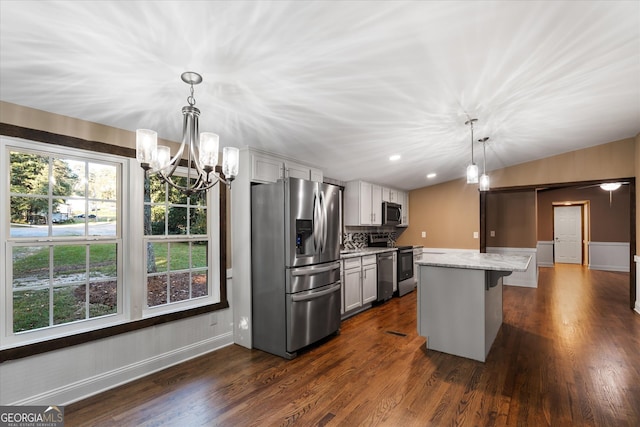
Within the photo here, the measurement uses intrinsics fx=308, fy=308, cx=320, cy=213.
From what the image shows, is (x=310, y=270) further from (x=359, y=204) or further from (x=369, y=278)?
(x=359, y=204)

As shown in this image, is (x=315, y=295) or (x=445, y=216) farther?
(x=445, y=216)

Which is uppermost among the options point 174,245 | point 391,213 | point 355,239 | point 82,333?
point 391,213

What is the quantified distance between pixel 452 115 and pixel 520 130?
130cm

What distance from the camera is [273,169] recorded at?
3.45 meters

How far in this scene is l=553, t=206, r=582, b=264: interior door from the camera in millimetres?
9453

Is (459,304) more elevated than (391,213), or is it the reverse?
(391,213)

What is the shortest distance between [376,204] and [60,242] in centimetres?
449

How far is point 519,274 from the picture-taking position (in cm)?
624

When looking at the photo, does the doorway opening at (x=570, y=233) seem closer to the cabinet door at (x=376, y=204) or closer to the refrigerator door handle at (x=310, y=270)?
the cabinet door at (x=376, y=204)

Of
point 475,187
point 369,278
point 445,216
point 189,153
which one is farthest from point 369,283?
point 189,153

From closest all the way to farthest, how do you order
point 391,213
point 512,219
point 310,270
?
point 310,270 → point 391,213 → point 512,219

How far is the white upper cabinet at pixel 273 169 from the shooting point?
3264 millimetres

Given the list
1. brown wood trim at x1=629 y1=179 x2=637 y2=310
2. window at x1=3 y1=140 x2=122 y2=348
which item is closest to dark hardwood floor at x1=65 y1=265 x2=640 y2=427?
window at x1=3 y1=140 x2=122 y2=348

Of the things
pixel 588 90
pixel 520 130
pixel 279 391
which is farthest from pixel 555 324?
pixel 279 391
